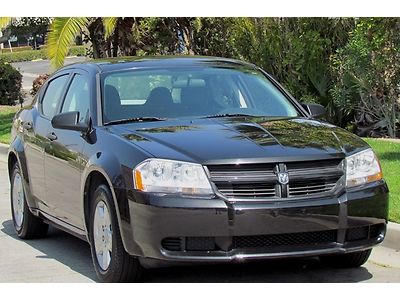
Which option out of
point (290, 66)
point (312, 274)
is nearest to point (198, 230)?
point (312, 274)

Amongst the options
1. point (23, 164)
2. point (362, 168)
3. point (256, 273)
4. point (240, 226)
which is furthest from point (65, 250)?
point (362, 168)

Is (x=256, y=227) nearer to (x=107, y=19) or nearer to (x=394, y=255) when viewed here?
(x=394, y=255)

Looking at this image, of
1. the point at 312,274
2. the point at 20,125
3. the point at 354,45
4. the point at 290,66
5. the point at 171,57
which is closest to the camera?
the point at 312,274

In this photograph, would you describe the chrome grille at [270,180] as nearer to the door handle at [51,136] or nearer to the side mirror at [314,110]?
the side mirror at [314,110]

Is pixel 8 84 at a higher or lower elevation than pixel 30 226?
lower

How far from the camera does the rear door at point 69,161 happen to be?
6.73 metres

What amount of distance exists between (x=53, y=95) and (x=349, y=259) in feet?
10.3

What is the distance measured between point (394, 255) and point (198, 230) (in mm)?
2182

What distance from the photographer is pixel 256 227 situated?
220 inches

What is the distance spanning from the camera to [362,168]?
238 inches

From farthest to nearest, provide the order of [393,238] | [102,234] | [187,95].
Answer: [393,238]
[187,95]
[102,234]

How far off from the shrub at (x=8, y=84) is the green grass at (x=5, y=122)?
2821mm

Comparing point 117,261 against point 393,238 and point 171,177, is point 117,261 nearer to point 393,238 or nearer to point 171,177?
point 171,177

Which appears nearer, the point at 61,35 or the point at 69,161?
the point at 69,161
